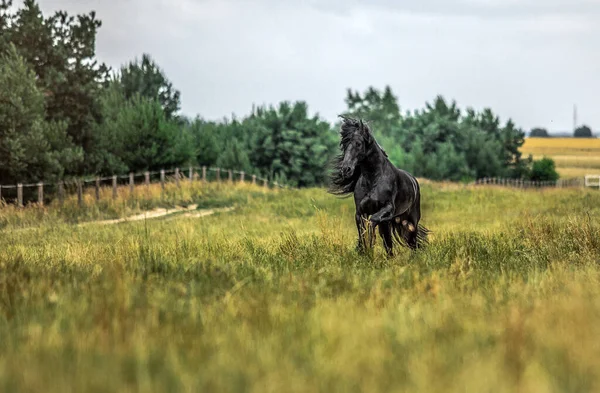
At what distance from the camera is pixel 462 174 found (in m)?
87.8

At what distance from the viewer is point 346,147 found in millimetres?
9797

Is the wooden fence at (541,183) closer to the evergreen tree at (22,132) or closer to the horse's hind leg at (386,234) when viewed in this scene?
the evergreen tree at (22,132)

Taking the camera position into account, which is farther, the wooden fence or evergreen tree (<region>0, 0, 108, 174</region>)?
the wooden fence

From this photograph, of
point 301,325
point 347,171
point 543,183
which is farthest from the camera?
point 543,183

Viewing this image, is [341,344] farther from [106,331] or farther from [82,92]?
[82,92]

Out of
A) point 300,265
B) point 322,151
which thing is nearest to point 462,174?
point 322,151

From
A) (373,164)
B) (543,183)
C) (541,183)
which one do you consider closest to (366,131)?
(373,164)

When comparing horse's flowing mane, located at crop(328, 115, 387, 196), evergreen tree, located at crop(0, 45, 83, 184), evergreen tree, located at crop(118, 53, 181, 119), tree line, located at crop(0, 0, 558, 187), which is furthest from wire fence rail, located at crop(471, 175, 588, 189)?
horse's flowing mane, located at crop(328, 115, 387, 196)

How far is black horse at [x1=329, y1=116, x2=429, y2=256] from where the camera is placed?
9617 mm

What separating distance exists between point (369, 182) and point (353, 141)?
0.74m

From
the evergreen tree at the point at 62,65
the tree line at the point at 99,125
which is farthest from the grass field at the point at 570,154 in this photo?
the evergreen tree at the point at 62,65

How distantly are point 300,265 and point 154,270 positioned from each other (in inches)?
64.2

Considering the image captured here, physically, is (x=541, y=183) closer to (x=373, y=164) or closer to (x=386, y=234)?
(x=386, y=234)

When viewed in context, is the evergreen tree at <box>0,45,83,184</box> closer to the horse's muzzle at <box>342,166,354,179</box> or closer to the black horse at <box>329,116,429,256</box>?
the black horse at <box>329,116,429,256</box>
